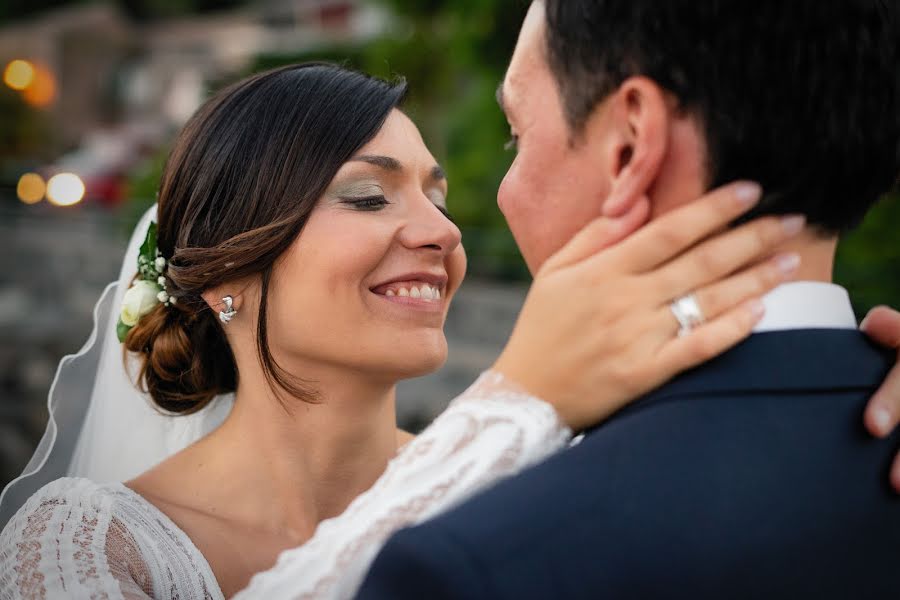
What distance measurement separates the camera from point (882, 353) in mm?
1571

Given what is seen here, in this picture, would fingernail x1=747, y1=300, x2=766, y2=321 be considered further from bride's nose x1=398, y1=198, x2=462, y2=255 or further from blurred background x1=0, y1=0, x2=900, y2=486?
blurred background x1=0, y1=0, x2=900, y2=486

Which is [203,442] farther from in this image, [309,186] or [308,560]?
[308,560]

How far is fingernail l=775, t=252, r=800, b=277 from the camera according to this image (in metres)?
1.44

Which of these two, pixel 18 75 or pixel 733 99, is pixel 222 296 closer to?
pixel 733 99

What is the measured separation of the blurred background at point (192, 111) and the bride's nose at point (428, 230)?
1.63 feet

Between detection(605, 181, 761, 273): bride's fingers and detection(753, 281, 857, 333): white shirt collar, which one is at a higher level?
detection(605, 181, 761, 273): bride's fingers

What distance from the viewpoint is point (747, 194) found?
140 cm

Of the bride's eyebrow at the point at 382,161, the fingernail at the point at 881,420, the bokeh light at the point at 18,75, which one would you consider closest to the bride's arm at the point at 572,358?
the fingernail at the point at 881,420

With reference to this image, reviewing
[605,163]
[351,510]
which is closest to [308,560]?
[351,510]

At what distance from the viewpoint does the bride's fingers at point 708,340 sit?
138cm

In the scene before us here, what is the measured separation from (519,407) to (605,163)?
444 mm

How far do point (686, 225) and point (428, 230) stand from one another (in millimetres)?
1444

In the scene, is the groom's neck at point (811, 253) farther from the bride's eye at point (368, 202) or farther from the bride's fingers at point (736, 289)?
the bride's eye at point (368, 202)

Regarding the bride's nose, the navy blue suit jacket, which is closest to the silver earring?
the bride's nose
